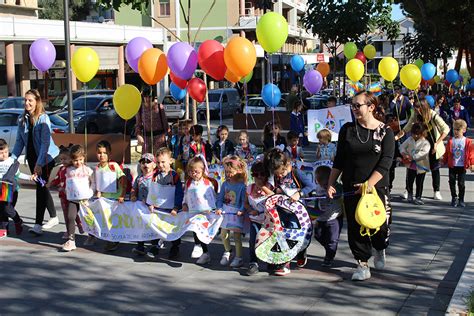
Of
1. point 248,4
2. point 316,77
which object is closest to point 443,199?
point 316,77

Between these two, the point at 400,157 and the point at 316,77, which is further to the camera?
the point at 316,77

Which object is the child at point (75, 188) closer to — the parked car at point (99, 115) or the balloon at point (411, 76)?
the balloon at point (411, 76)

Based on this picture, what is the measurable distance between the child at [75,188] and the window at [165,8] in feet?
153

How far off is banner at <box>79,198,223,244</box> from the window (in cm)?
4707

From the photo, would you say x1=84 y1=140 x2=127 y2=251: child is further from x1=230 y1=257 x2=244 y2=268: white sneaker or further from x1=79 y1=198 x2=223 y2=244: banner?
x1=230 y1=257 x2=244 y2=268: white sneaker

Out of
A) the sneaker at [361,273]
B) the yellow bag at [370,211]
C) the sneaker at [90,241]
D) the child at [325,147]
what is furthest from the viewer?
the child at [325,147]

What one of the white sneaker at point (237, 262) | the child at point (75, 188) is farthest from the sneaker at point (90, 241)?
the white sneaker at point (237, 262)

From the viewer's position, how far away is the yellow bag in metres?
6.50

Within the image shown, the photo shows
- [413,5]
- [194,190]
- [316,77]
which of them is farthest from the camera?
[413,5]

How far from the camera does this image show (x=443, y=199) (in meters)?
11.3

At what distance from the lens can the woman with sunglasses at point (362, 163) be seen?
21.8 ft

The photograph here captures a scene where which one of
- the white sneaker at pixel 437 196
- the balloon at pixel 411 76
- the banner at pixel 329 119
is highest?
the balloon at pixel 411 76

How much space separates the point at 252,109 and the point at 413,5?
14.4 metres

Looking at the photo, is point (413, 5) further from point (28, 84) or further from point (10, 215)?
point (10, 215)
